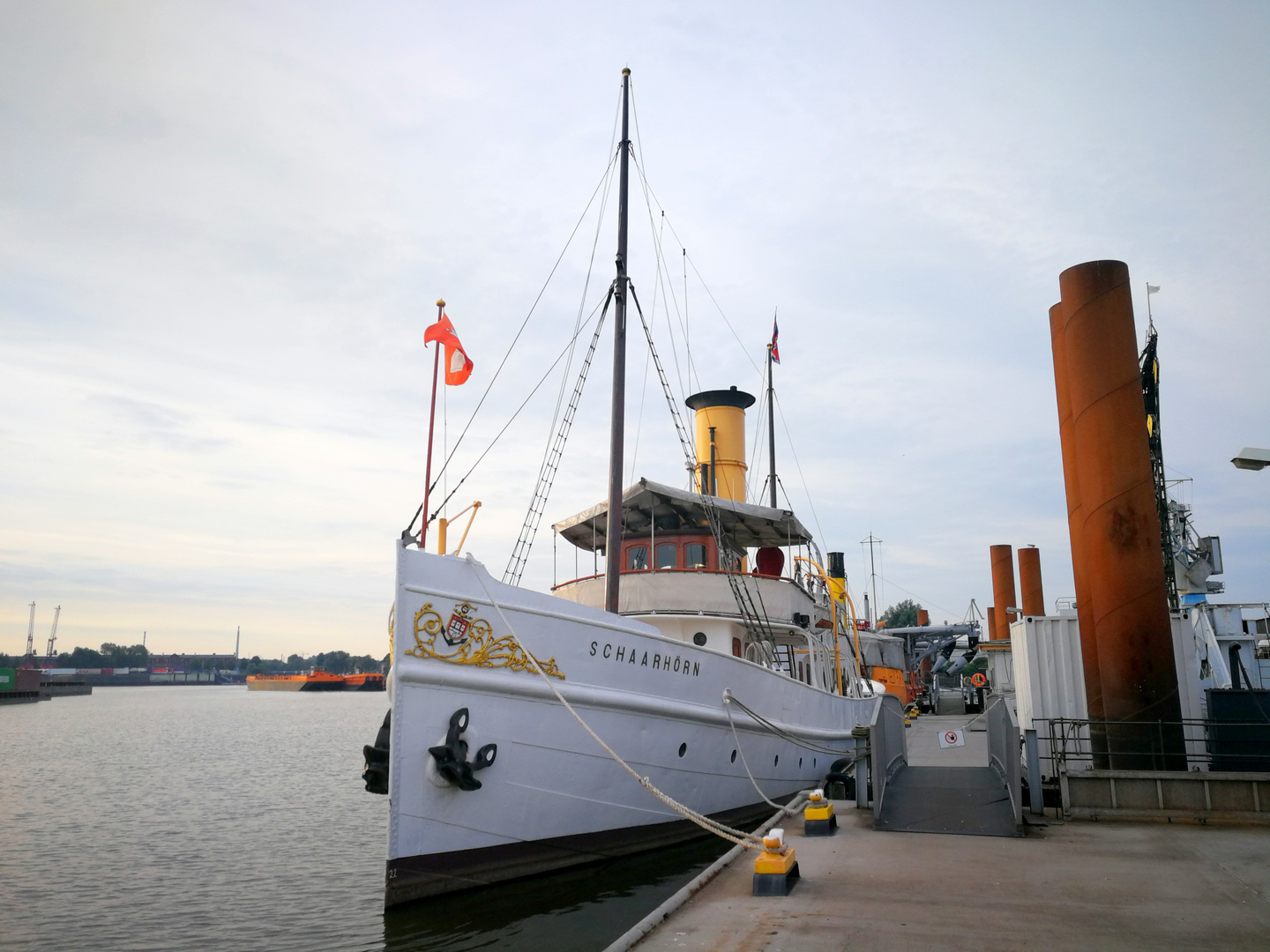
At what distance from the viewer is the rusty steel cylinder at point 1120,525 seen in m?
8.55

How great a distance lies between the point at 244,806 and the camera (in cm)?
1753

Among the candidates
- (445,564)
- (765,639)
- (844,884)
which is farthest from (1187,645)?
(445,564)

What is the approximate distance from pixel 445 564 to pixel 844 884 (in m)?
4.58

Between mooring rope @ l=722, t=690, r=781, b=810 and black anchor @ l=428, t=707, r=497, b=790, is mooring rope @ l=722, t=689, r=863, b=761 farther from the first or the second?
black anchor @ l=428, t=707, r=497, b=790

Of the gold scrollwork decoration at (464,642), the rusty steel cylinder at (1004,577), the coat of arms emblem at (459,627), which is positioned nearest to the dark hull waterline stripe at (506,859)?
the gold scrollwork decoration at (464,642)

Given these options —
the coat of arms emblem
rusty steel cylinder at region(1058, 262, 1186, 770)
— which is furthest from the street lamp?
the coat of arms emblem

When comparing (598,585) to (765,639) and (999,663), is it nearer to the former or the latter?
(765,639)

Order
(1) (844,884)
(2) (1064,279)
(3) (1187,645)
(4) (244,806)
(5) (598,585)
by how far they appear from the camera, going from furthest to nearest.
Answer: (4) (244,806) → (5) (598,585) → (3) (1187,645) → (2) (1064,279) → (1) (844,884)

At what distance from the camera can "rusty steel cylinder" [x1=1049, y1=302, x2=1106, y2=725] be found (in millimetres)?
9766

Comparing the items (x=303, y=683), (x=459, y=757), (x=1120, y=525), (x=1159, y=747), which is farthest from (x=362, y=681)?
(x=1120, y=525)

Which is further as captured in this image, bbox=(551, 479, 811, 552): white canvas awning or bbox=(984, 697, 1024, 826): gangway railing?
bbox=(551, 479, 811, 552): white canvas awning

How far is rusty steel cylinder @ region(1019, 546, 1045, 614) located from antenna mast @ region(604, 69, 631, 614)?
22874 mm

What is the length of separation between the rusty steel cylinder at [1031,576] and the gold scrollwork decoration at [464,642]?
26.6 meters

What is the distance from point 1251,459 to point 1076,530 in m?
1.94
